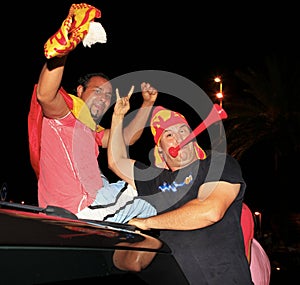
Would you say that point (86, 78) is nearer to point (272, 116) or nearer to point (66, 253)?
point (66, 253)

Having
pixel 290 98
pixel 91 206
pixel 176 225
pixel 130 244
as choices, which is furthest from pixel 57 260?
pixel 290 98

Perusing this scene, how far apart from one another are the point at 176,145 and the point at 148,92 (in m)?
0.44

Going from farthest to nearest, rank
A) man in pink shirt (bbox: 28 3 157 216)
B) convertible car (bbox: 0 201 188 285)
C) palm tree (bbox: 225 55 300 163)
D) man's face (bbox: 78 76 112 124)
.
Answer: palm tree (bbox: 225 55 300 163) < man's face (bbox: 78 76 112 124) < man in pink shirt (bbox: 28 3 157 216) < convertible car (bbox: 0 201 188 285)

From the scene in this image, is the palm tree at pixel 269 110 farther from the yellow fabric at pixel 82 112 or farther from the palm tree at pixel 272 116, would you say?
the yellow fabric at pixel 82 112

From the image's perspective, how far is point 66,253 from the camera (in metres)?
1.55

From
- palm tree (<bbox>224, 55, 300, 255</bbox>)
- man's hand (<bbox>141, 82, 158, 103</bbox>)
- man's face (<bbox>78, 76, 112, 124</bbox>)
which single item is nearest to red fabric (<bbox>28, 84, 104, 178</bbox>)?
man's face (<bbox>78, 76, 112, 124</bbox>)

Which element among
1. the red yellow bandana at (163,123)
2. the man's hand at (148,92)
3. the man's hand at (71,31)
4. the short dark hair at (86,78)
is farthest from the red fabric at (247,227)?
the man's hand at (71,31)

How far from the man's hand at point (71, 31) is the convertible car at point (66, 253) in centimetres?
118

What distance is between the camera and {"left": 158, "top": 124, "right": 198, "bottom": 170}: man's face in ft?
11.3

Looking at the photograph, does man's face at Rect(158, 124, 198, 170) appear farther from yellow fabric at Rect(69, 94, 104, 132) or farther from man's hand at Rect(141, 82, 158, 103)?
yellow fabric at Rect(69, 94, 104, 132)

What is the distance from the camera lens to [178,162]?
345cm

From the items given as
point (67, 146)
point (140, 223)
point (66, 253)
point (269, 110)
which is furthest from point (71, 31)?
point (269, 110)

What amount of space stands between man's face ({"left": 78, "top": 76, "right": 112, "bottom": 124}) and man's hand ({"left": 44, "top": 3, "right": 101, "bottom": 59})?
1.91 ft

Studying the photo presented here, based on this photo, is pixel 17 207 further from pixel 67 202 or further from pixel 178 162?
pixel 178 162
